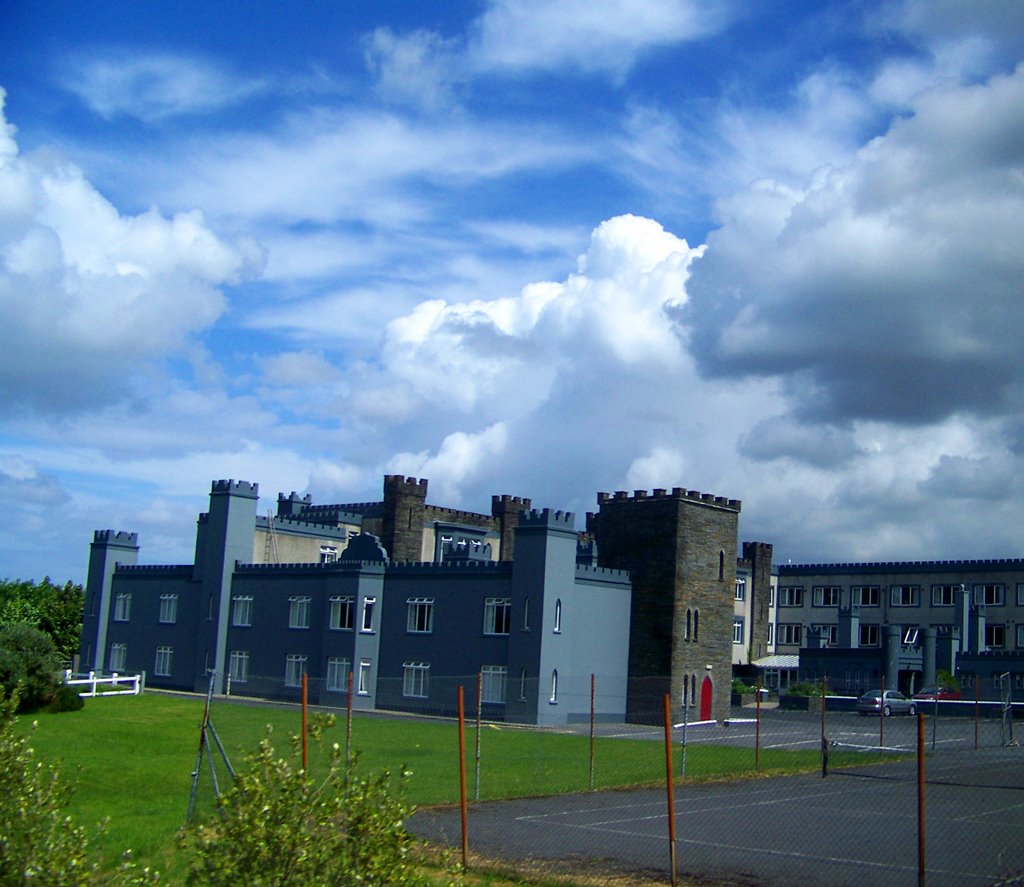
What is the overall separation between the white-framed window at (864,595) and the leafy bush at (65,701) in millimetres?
65546

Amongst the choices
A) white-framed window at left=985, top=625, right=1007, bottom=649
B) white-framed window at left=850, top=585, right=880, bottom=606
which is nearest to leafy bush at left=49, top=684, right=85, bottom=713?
white-framed window at left=985, top=625, right=1007, bottom=649

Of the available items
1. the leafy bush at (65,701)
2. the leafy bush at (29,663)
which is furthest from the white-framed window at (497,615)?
the leafy bush at (29,663)

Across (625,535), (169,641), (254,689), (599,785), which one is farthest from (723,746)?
(169,641)

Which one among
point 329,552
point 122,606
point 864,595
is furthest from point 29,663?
point 864,595

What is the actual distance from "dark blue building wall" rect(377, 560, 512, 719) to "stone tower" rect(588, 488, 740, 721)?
6558 millimetres

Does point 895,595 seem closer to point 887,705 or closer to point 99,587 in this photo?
point 887,705

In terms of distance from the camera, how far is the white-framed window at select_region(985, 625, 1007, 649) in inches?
3278

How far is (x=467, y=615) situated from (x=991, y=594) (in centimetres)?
4812

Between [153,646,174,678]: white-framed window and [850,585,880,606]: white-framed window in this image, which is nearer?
[153,646,174,678]: white-framed window

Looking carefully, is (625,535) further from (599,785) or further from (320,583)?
(599,785)

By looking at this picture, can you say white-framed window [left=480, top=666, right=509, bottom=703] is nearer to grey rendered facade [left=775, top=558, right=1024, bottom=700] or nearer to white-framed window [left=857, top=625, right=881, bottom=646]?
grey rendered facade [left=775, top=558, right=1024, bottom=700]

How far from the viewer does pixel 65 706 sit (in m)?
38.3

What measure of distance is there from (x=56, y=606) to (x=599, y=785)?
56166 millimetres

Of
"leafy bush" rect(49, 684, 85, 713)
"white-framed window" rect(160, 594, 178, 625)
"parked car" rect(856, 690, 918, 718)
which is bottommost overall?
"leafy bush" rect(49, 684, 85, 713)
